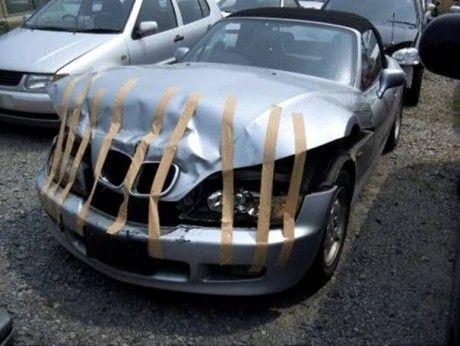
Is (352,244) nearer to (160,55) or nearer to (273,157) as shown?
(273,157)

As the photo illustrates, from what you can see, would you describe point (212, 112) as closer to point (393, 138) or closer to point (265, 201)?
point (265, 201)

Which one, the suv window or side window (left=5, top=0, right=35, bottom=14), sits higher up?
the suv window

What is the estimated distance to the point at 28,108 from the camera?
5.78 m

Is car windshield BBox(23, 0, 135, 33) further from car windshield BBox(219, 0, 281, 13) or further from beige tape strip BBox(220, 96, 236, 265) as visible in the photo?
beige tape strip BBox(220, 96, 236, 265)

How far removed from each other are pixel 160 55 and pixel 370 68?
A: 3.12 metres

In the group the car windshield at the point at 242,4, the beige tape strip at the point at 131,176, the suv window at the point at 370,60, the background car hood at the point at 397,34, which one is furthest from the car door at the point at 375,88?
the car windshield at the point at 242,4

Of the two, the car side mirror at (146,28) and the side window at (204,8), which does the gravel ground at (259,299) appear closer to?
the car side mirror at (146,28)

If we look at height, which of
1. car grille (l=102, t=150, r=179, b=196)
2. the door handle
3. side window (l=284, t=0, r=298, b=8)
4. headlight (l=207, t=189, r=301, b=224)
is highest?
car grille (l=102, t=150, r=179, b=196)

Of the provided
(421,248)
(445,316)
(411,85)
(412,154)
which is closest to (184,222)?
(445,316)

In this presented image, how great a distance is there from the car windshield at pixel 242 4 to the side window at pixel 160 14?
2.75m

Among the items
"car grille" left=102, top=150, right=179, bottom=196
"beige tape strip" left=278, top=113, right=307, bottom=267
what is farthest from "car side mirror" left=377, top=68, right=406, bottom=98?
"car grille" left=102, top=150, right=179, bottom=196

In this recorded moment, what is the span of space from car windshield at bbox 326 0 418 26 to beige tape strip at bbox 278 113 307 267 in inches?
233

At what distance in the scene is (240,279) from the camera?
303 centimetres

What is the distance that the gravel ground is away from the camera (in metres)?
3.00
